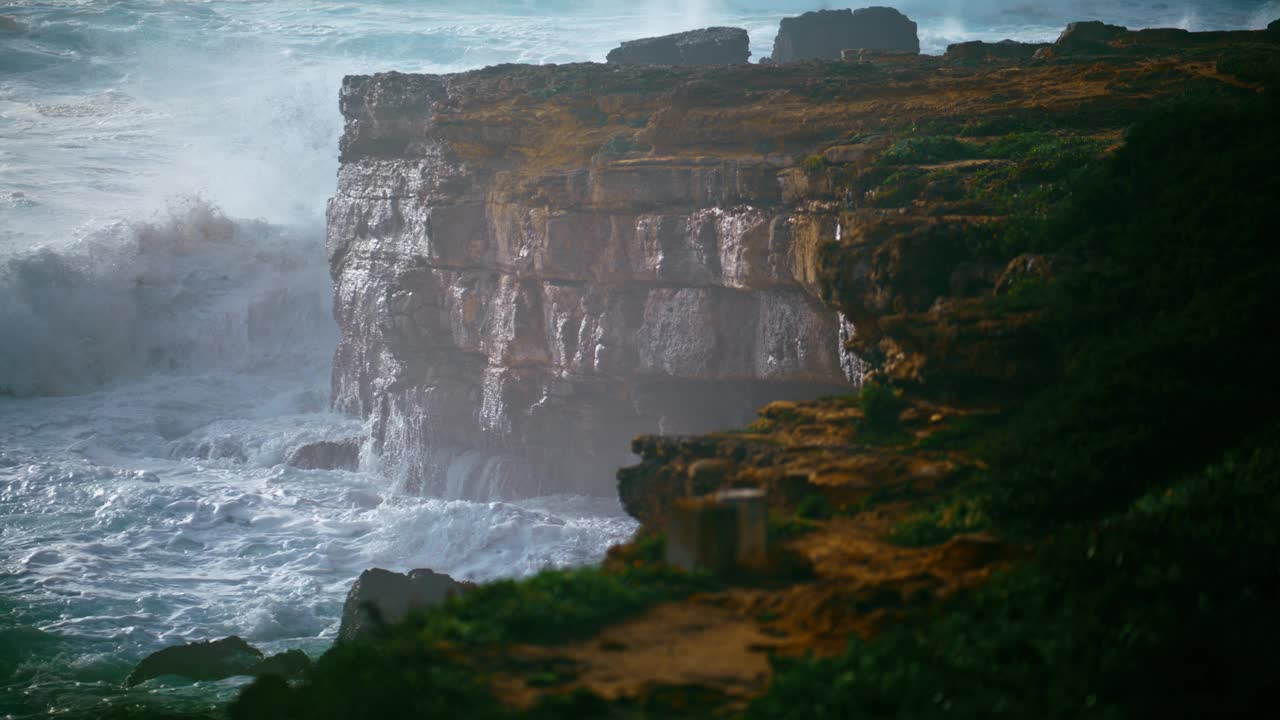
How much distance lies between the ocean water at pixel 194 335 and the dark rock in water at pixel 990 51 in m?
13.1

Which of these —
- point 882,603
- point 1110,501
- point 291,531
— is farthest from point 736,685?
point 291,531

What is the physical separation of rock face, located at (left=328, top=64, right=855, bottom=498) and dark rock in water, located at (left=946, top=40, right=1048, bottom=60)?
20.1 ft

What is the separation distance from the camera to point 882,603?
7.19 m

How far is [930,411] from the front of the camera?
1037cm

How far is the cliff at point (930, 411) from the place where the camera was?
247 inches

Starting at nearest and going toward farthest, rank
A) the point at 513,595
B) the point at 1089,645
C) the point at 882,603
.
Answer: the point at 1089,645
the point at 882,603
the point at 513,595

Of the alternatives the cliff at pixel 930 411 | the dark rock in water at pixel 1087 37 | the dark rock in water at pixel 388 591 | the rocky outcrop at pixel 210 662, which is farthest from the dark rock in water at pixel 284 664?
the dark rock in water at pixel 1087 37

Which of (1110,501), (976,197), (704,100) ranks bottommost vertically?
(1110,501)

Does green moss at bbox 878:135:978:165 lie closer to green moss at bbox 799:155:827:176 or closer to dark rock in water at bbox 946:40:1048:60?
green moss at bbox 799:155:827:176

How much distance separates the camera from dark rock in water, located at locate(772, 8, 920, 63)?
3747cm

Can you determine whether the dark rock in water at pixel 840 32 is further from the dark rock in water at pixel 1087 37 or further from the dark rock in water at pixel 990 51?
the dark rock in water at pixel 1087 37

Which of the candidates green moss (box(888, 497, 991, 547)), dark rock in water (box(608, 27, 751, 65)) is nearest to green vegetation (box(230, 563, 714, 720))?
green moss (box(888, 497, 991, 547))

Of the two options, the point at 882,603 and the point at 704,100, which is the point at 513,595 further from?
the point at 704,100

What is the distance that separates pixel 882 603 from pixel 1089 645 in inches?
51.7
